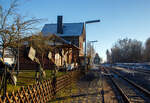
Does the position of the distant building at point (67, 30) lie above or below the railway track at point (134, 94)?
above

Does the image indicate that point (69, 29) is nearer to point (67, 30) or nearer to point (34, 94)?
point (67, 30)

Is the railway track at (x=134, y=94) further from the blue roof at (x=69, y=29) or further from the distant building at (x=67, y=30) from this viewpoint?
the blue roof at (x=69, y=29)

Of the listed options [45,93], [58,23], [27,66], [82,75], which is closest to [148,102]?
[45,93]

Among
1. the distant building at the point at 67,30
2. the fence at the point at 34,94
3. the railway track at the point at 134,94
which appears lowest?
the railway track at the point at 134,94

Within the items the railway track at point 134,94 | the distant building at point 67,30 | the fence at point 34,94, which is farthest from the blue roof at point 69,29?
the fence at point 34,94

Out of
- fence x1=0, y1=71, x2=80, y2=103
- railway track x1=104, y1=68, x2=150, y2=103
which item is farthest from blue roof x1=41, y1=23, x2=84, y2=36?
fence x1=0, y1=71, x2=80, y2=103

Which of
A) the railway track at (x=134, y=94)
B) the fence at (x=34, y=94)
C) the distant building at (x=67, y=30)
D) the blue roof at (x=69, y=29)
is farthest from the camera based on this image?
the blue roof at (x=69, y=29)

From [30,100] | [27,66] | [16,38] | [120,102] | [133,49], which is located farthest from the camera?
[133,49]

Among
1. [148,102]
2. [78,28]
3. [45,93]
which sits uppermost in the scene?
[78,28]

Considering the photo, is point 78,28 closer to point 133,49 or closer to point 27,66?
point 27,66

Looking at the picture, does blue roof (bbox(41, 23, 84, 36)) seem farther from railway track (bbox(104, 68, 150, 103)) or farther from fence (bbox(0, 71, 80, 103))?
fence (bbox(0, 71, 80, 103))

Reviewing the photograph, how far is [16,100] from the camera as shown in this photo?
4625 millimetres

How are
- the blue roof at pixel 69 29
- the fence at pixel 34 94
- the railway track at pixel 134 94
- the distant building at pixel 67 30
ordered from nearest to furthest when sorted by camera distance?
the fence at pixel 34 94
the railway track at pixel 134 94
the distant building at pixel 67 30
the blue roof at pixel 69 29

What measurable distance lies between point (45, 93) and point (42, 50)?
12792 millimetres
